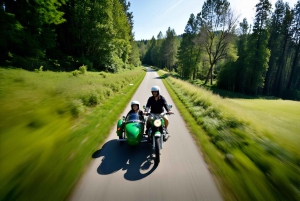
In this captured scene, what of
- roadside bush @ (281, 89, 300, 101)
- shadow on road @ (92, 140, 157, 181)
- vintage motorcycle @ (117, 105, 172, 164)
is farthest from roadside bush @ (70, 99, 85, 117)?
roadside bush @ (281, 89, 300, 101)

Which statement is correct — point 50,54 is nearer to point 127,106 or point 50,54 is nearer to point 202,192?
point 127,106

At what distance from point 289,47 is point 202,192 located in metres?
53.3

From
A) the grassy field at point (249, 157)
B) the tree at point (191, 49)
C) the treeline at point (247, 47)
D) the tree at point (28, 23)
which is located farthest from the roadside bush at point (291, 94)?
the tree at point (28, 23)

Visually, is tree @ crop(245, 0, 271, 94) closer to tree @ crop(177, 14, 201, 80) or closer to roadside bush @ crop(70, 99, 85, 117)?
tree @ crop(177, 14, 201, 80)

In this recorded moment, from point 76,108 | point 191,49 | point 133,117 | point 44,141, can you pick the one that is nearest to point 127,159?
point 133,117

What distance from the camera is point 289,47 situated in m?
41.0

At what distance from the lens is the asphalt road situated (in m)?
3.58

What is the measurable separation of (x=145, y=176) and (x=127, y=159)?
1017mm

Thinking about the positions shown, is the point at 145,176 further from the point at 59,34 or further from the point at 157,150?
the point at 59,34

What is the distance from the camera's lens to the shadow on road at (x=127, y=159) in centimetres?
439

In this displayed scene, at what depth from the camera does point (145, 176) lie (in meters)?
4.24

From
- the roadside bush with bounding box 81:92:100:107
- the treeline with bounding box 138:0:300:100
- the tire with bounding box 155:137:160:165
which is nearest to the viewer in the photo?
the tire with bounding box 155:137:160:165

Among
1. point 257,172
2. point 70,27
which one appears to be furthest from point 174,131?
point 70,27

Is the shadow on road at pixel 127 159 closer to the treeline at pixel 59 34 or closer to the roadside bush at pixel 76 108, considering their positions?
the roadside bush at pixel 76 108
